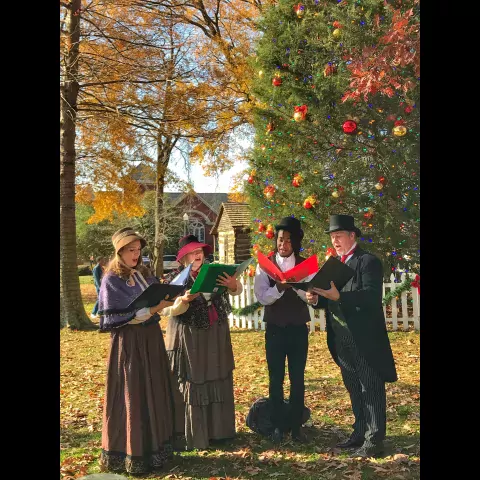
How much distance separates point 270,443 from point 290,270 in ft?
4.81

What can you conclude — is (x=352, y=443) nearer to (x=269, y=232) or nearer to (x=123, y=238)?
(x=123, y=238)

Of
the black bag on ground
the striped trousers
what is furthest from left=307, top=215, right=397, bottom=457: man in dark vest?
the black bag on ground

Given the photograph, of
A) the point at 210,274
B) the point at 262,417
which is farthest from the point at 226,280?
the point at 262,417

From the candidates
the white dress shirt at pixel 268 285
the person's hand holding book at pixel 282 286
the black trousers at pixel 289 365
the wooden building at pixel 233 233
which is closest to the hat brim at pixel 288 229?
the white dress shirt at pixel 268 285

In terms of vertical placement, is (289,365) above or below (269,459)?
above

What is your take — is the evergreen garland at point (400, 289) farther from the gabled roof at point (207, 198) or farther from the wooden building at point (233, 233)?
the gabled roof at point (207, 198)

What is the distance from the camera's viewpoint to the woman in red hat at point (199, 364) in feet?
13.4

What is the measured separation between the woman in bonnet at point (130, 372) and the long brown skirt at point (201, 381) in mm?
331

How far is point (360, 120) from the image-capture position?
6.51 m

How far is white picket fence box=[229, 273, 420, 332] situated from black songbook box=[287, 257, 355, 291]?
3.84 meters

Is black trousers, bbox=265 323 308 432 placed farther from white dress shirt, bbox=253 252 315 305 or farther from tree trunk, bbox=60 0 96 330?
tree trunk, bbox=60 0 96 330

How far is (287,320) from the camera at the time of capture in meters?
4.18

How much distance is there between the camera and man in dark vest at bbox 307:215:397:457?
12.9 feet
